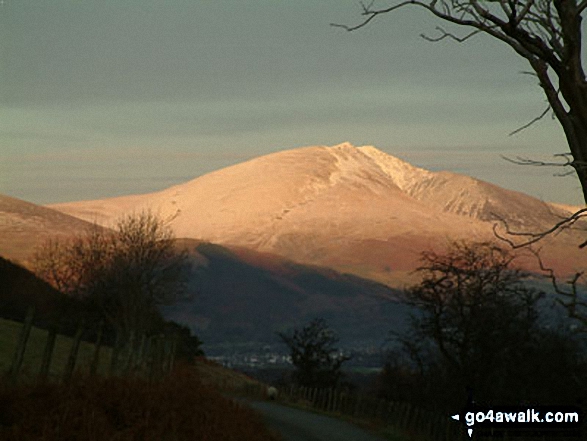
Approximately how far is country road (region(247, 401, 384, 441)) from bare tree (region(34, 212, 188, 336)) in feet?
74.5

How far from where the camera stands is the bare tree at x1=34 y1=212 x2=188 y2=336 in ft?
229

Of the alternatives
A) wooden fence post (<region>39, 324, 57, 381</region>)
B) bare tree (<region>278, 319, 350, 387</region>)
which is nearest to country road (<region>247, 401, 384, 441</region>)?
wooden fence post (<region>39, 324, 57, 381</region>)

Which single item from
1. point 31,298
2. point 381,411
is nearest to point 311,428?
point 381,411

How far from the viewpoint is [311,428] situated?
35.7 metres

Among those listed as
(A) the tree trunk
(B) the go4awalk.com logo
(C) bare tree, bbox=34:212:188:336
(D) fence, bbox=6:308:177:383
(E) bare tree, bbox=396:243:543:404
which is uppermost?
(C) bare tree, bbox=34:212:188:336

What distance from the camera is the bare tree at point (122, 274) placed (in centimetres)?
6975

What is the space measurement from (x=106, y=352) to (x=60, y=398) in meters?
43.7

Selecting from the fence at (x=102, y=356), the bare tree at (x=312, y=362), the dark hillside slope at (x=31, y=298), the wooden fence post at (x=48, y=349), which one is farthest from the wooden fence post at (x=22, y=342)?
the bare tree at (x=312, y=362)

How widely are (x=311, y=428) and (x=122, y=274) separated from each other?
42.0 m

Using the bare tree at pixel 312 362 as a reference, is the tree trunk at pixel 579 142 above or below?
below

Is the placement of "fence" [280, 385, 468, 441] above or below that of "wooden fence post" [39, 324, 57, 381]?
above

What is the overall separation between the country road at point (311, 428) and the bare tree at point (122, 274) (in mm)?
22721

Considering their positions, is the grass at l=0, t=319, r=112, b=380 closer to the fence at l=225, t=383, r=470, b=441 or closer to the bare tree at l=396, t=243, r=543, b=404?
the fence at l=225, t=383, r=470, b=441

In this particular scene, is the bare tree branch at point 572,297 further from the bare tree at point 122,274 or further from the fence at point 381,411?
the bare tree at point 122,274
